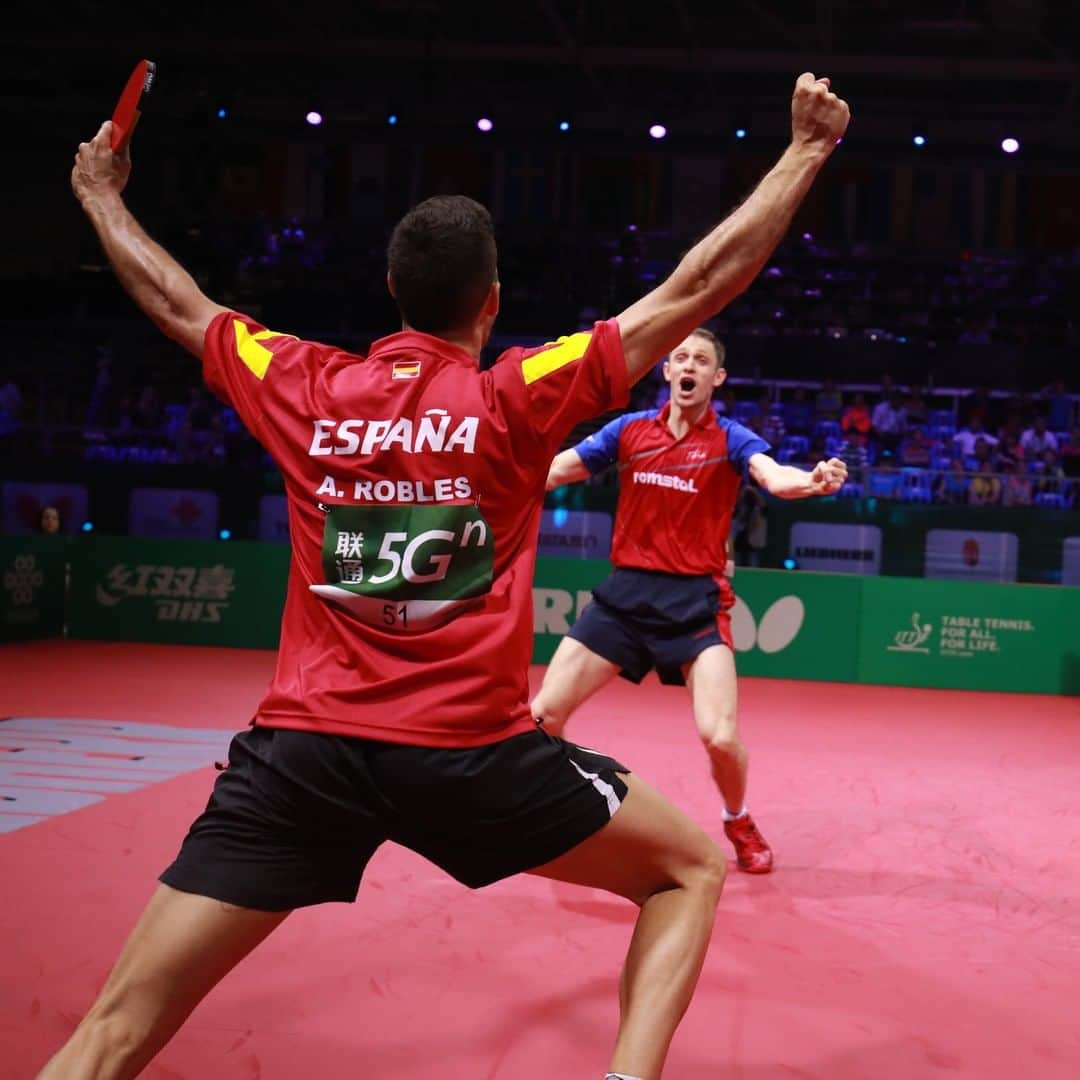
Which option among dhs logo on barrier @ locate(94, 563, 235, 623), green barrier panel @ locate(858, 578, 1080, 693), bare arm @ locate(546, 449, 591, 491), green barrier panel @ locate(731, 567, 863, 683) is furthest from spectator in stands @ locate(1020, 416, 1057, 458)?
bare arm @ locate(546, 449, 591, 491)

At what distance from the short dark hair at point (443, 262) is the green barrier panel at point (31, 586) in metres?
11.0

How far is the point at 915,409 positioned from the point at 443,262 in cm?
1639

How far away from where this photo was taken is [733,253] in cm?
228

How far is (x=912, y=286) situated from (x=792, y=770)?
14589mm

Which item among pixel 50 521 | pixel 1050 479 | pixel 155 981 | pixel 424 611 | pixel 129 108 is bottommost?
pixel 50 521

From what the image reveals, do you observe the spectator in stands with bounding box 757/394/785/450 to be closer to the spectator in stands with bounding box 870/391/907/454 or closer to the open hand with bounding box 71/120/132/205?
the spectator in stands with bounding box 870/391/907/454

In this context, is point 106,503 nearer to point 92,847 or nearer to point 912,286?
point 92,847

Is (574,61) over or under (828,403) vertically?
over

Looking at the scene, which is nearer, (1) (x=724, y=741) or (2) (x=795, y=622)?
(1) (x=724, y=741)

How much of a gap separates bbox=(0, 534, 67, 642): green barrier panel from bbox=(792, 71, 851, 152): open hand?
446 inches

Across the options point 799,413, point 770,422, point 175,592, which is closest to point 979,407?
point 799,413

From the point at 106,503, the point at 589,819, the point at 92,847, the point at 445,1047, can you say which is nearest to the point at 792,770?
the point at 92,847

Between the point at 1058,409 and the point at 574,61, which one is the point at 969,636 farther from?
the point at 574,61

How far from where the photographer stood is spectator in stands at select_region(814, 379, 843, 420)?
18094mm
